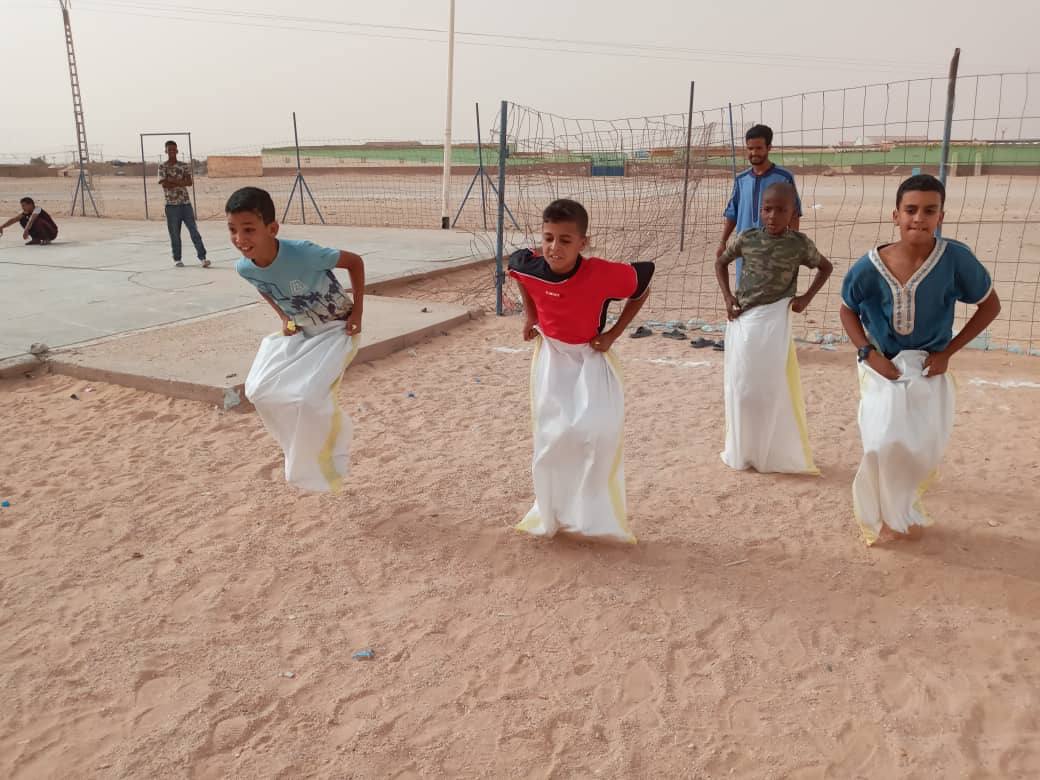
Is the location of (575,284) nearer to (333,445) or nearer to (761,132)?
(333,445)

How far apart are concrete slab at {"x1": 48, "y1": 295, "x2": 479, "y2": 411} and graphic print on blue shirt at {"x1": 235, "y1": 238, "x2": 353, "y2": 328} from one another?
6.75ft

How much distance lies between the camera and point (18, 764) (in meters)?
2.47

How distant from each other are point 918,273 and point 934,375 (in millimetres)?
425

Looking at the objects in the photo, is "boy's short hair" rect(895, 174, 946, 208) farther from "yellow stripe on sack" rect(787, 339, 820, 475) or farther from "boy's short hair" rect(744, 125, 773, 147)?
"boy's short hair" rect(744, 125, 773, 147)

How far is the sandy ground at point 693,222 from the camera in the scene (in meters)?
9.33

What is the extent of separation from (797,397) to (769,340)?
370mm

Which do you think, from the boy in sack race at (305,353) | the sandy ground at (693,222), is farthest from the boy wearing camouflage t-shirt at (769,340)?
the sandy ground at (693,222)

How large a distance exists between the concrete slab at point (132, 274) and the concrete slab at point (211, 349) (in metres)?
0.41

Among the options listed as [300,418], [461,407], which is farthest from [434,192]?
[300,418]

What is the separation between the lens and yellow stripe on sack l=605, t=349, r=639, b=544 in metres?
3.55

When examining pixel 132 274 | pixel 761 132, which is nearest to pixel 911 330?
pixel 761 132

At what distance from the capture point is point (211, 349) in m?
6.93

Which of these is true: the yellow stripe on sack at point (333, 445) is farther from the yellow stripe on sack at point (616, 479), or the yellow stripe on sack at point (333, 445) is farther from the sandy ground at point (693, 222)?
the sandy ground at point (693, 222)

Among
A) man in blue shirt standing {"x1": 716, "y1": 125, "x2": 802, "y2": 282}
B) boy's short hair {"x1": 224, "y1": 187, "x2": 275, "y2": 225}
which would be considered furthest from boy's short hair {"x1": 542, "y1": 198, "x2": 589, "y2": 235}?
man in blue shirt standing {"x1": 716, "y1": 125, "x2": 802, "y2": 282}
